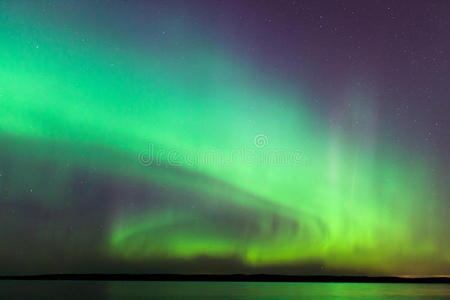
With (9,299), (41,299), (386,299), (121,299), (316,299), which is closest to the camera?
(9,299)

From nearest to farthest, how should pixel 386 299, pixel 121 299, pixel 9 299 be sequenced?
pixel 9 299, pixel 121 299, pixel 386 299

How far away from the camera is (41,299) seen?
31.8m

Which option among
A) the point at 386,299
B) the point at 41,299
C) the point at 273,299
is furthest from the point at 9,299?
the point at 386,299

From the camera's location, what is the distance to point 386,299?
43812 mm

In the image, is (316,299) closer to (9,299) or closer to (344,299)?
(344,299)

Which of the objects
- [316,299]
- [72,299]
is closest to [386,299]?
[316,299]

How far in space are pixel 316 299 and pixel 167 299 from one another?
11391 millimetres

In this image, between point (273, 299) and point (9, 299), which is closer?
point (9, 299)

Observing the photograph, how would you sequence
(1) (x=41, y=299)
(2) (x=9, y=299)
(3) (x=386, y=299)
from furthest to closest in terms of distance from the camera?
1. (3) (x=386, y=299)
2. (1) (x=41, y=299)
3. (2) (x=9, y=299)

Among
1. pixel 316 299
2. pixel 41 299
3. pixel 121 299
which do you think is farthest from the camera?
pixel 316 299

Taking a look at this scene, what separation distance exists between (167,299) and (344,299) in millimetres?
14102

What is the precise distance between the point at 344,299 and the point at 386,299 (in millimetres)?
3937

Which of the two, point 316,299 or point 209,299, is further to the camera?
point 316,299

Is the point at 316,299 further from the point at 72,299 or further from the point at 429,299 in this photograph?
the point at 72,299
